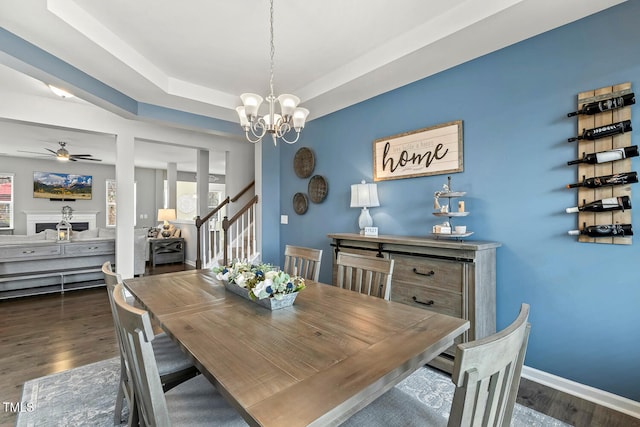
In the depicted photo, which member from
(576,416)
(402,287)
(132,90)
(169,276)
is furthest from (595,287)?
(132,90)

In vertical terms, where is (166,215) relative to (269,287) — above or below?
above

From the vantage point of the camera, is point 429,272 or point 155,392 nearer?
point 155,392

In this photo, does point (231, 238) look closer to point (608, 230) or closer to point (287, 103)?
point (287, 103)

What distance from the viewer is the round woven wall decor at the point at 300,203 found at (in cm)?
424

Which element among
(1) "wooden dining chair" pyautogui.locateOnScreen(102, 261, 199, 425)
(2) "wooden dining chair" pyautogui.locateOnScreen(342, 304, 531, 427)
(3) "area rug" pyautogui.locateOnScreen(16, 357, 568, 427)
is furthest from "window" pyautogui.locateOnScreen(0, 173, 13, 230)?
(2) "wooden dining chair" pyautogui.locateOnScreen(342, 304, 531, 427)

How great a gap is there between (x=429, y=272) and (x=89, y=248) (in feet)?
17.4

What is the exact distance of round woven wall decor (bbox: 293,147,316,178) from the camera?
412cm

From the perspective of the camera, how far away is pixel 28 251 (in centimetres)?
450

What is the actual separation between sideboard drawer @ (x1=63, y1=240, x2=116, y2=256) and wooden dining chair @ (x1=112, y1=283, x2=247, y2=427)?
4.74 meters

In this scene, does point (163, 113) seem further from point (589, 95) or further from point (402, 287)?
point (589, 95)

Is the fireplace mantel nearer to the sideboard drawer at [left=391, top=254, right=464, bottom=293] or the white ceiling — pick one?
the white ceiling

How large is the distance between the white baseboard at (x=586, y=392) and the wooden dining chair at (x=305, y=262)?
1.76 meters

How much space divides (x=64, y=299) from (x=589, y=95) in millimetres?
6376

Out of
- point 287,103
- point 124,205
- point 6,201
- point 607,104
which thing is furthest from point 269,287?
point 6,201
